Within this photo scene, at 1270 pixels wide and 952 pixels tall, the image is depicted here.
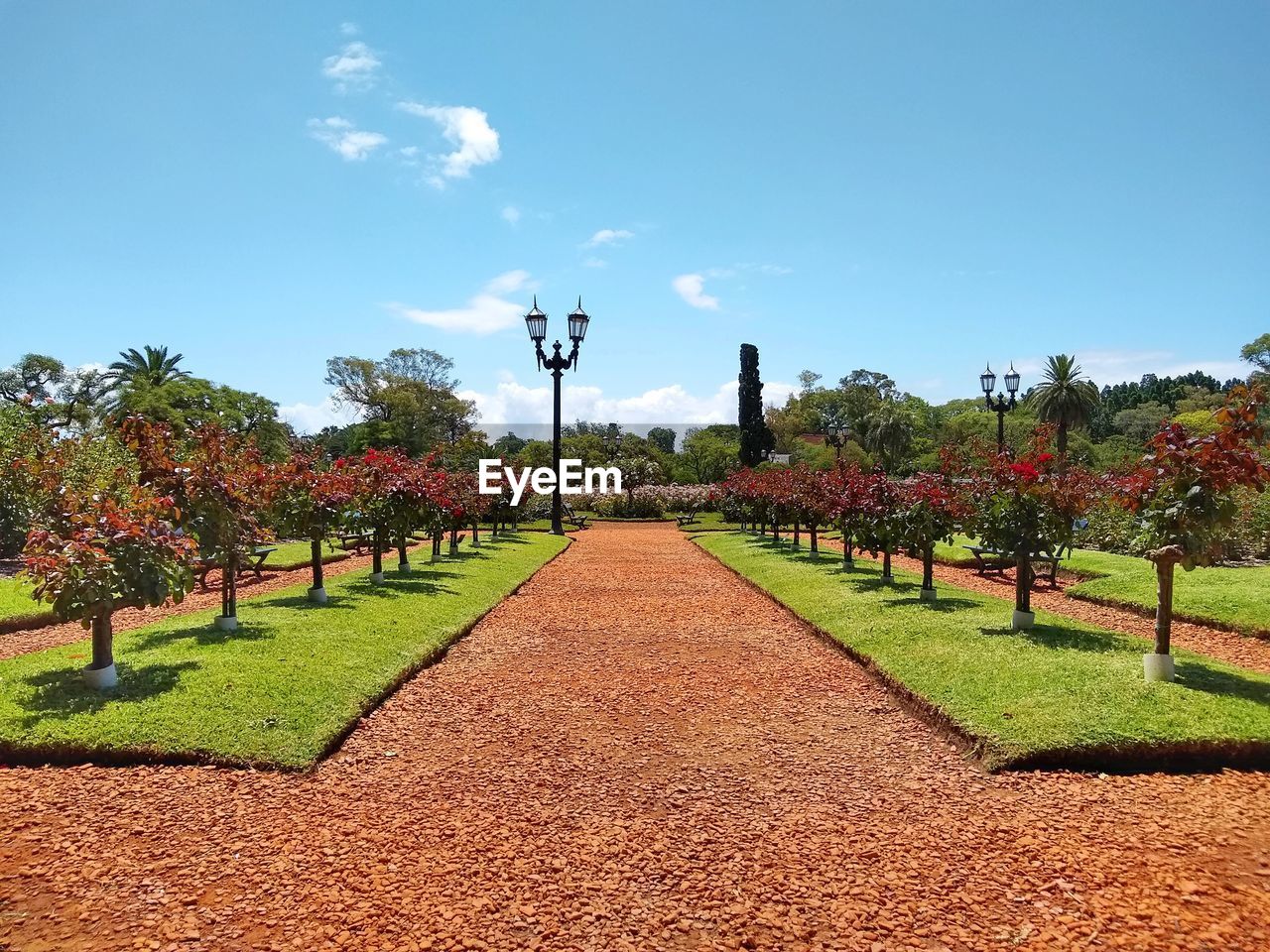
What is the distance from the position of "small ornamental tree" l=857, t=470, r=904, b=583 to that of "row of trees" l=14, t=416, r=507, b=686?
6.40 m

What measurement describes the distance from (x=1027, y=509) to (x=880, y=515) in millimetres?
2712

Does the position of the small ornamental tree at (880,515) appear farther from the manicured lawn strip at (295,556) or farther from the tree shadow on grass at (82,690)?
the manicured lawn strip at (295,556)

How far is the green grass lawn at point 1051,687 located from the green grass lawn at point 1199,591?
2339mm

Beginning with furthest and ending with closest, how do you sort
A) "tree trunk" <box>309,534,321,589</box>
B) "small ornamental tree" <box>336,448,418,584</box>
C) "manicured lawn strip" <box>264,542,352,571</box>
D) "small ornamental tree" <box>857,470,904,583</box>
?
"manicured lawn strip" <box>264,542,352,571</box> < "small ornamental tree" <box>336,448,418,584</box> < "small ornamental tree" <box>857,470,904,583</box> < "tree trunk" <box>309,534,321,589</box>

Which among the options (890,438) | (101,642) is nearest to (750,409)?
(890,438)

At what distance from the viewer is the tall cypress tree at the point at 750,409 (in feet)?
131

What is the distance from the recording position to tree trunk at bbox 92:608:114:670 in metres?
5.59

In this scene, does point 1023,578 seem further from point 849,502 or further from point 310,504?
point 310,504

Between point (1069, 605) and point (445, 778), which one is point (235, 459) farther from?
point (1069, 605)

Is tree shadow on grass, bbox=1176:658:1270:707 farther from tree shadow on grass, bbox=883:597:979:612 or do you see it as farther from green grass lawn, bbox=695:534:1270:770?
tree shadow on grass, bbox=883:597:979:612

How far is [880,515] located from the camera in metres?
10.2

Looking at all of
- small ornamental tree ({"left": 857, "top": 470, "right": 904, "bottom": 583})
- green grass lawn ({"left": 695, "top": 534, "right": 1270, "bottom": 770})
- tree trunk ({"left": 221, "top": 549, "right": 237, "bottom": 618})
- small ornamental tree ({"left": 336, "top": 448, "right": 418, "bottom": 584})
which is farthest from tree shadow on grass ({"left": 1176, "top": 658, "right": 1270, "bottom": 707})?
small ornamental tree ({"left": 336, "top": 448, "right": 418, "bottom": 584})

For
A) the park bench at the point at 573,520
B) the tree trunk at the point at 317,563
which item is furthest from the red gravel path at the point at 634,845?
the park bench at the point at 573,520

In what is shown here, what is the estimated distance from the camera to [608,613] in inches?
399
